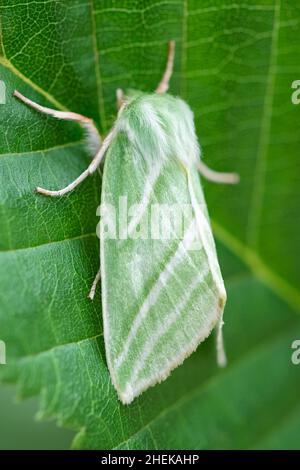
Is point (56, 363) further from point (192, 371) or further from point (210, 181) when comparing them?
point (210, 181)

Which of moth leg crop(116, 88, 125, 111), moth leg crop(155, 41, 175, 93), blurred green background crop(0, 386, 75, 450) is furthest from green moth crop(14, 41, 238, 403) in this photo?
blurred green background crop(0, 386, 75, 450)

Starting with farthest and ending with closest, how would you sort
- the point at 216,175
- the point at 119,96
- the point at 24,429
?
1. the point at 24,429
2. the point at 216,175
3. the point at 119,96

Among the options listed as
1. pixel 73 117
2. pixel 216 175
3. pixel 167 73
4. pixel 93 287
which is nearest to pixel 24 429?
pixel 93 287

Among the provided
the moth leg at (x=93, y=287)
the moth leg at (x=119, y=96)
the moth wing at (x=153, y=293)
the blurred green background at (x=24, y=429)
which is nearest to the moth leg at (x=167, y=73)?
the moth leg at (x=119, y=96)

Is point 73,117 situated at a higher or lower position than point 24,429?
higher

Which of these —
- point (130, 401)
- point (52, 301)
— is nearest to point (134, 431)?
point (130, 401)

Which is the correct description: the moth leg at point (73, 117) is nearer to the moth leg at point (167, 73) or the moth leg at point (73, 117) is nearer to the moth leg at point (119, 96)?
the moth leg at point (119, 96)

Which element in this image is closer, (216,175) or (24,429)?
(216,175)

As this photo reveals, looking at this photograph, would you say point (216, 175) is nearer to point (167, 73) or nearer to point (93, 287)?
point (167, 73)
